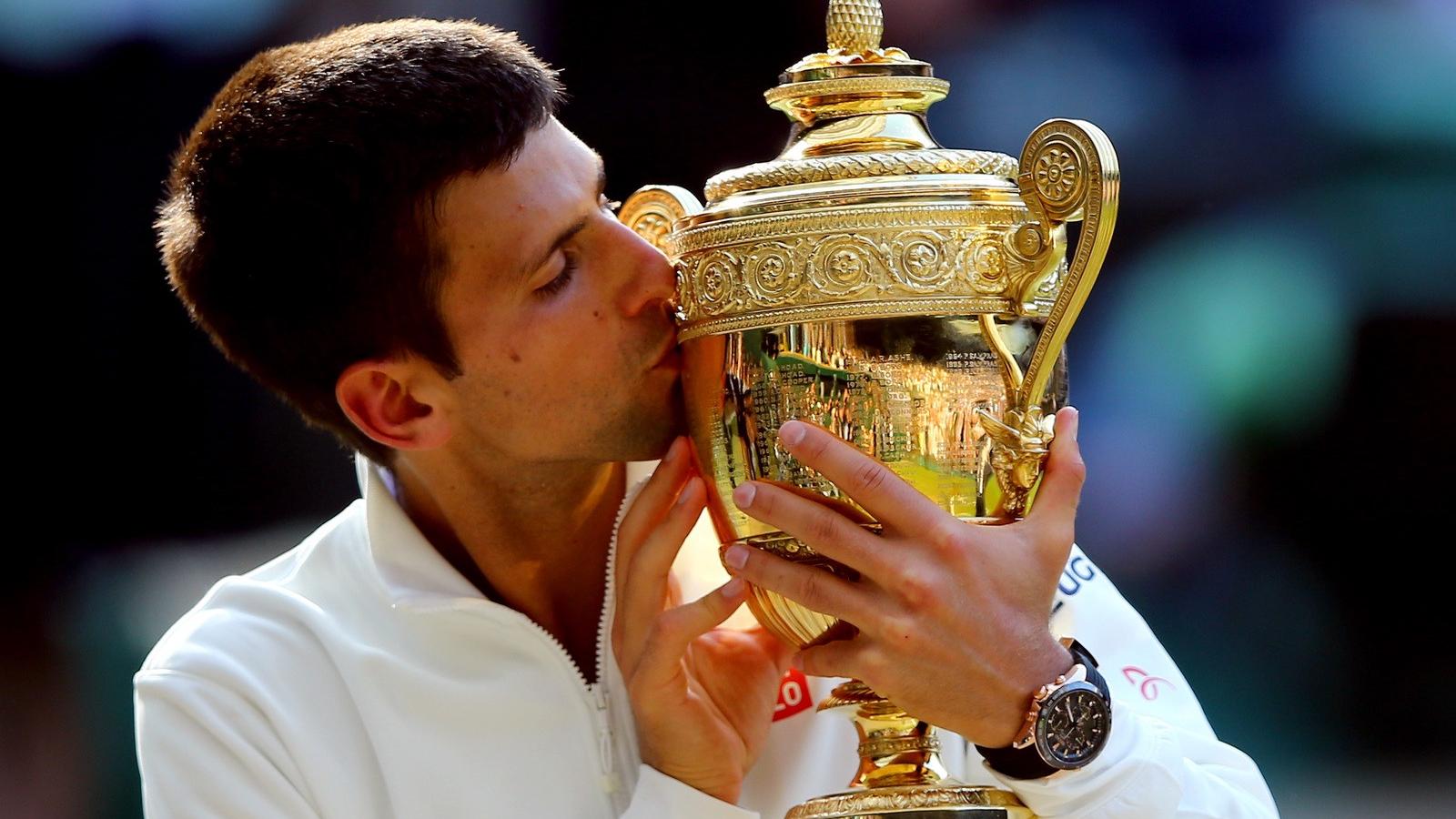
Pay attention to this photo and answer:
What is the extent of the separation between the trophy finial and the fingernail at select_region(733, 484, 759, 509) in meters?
0.57

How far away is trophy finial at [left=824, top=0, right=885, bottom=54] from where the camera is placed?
7.26 feet

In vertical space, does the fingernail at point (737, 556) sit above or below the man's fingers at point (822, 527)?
below

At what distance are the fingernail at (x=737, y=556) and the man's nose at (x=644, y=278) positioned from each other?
1.21 feet

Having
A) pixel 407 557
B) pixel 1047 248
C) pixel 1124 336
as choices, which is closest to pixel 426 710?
pixel 407 557

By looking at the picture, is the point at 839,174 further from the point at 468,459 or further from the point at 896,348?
the point at 468,459

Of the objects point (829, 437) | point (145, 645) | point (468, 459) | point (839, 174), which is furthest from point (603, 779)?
point (145, 645)

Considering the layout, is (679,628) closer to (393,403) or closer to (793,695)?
(793,695)

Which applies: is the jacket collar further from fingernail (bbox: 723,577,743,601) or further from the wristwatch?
the wristwatch

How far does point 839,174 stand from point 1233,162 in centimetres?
411

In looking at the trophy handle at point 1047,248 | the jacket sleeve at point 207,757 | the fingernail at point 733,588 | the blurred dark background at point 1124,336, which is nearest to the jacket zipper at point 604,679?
the fingernail at point 733,588

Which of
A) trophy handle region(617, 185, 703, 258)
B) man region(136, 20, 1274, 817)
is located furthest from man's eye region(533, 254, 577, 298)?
trophy handle region(617, 185, 703, 258)

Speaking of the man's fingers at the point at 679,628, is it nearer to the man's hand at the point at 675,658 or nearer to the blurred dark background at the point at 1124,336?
the man's hand at the point at 675,658

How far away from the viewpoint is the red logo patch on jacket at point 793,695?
2693 millimetres

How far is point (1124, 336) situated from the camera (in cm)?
570
